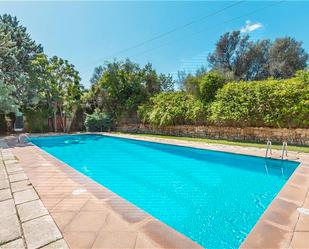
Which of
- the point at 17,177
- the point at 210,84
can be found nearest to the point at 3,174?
the point at 17,177

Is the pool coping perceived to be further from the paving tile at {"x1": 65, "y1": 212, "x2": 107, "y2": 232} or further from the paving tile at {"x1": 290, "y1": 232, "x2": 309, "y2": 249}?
the paving tile at {"x1": 65, "y1": 212, "x2": 107, "y2": 232}

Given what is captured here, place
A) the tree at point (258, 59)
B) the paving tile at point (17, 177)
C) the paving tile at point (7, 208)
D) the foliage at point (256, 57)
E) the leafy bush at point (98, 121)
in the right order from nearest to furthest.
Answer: the paving tile at point (7, 208) → the paving tile at point (17, 177) → the leafy bush at point (98, 121) → the foliage at point (256, 57) → the tree at point (258, 59)

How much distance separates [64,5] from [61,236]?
12481 millimetres

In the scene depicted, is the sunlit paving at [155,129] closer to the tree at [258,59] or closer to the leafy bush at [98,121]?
the leafy bush at [98,121]

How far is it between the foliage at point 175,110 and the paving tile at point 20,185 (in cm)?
985

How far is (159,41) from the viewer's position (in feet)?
54.2

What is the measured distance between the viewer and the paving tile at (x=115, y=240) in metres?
2.24

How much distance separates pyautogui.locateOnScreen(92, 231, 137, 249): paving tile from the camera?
7.36 ft

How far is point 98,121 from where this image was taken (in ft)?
60.2

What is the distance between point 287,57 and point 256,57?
116 inches

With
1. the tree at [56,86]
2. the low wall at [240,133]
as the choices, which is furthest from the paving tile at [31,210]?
the tree at [56,86]

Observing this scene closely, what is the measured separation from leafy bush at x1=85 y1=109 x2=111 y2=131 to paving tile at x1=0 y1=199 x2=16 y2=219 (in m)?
15.3

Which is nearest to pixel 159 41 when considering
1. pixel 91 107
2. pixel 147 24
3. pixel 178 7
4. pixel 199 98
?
pixel 147 24

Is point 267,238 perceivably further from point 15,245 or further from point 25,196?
point 25,196
